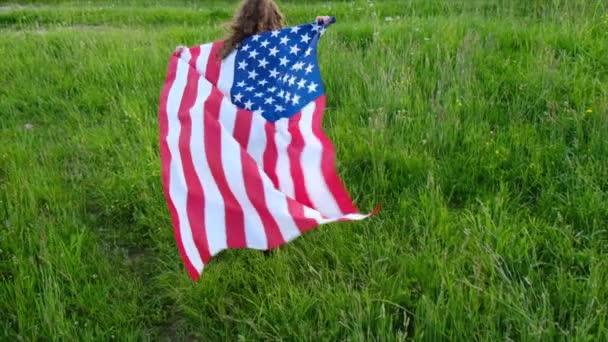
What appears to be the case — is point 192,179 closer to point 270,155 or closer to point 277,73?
point 270,155

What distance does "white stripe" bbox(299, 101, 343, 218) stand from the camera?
138 inches

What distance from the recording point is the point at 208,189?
11.4 feet

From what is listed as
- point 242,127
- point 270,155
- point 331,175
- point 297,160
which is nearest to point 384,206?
point 331,175

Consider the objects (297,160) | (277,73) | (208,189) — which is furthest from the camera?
(277,73)

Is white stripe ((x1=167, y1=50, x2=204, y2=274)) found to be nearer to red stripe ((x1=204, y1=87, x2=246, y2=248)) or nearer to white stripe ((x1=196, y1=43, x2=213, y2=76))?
white stripe ((x1=196, y1=43, x2=213, y2=76))

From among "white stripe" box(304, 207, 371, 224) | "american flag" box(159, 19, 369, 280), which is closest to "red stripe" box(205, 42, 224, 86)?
"american flag" box(159, 19, 369, 280)

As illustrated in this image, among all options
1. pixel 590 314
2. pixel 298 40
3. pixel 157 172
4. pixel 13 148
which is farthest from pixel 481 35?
pixel 13 148

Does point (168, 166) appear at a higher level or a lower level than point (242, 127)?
lower

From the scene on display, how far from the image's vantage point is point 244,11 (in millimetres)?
4215

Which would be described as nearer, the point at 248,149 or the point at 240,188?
the point at 240,188

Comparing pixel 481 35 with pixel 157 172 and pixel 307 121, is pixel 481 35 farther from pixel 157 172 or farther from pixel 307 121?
pixel 157 172

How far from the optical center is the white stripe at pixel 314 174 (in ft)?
11.5

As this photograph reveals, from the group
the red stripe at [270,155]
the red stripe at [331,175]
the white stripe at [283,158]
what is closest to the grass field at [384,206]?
the red stripe at [331,175]

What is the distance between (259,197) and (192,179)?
47cm
